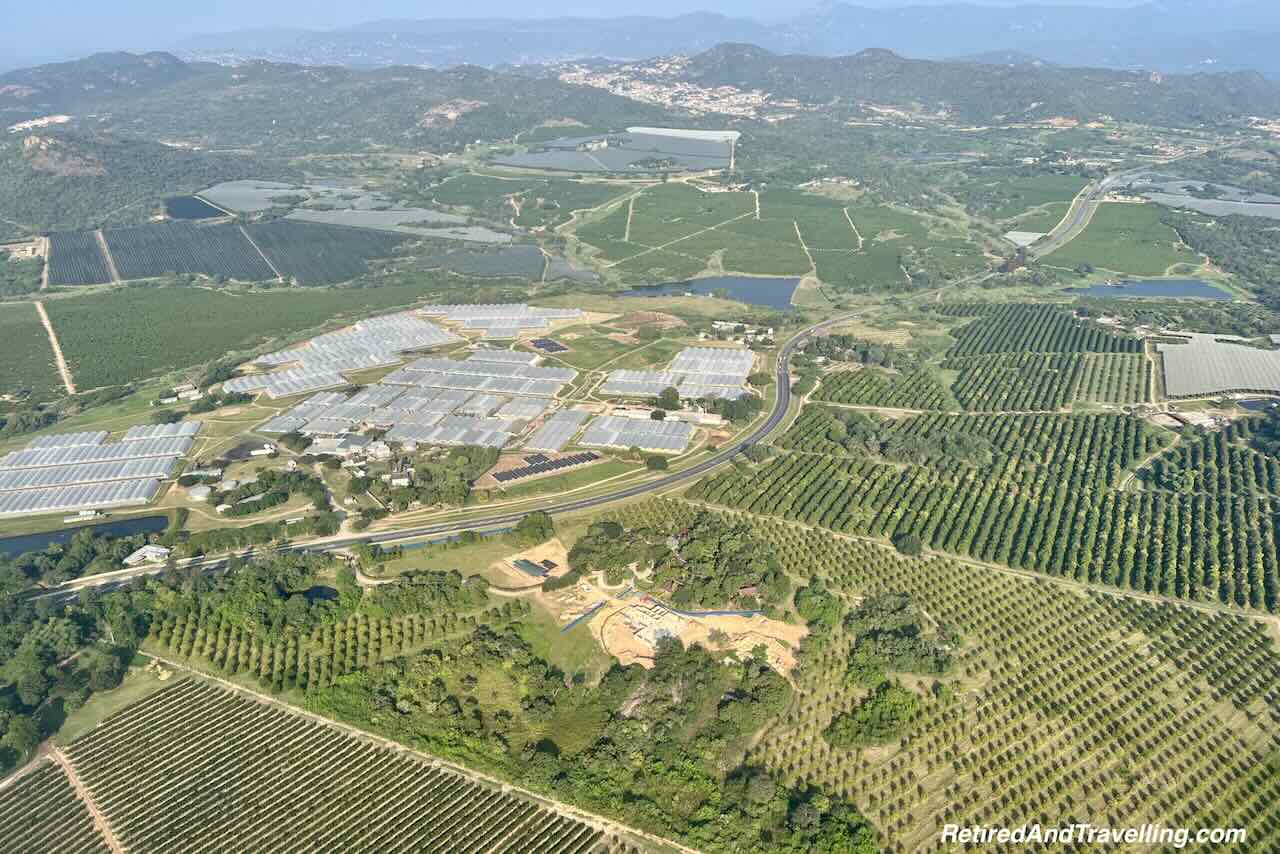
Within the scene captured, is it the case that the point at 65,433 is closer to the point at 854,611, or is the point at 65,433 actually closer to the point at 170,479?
the point at 170,479

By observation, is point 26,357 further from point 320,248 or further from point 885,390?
point 885,390

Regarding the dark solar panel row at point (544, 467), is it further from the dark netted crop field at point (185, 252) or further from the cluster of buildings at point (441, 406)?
the dark netted crop field at point (185, 252)

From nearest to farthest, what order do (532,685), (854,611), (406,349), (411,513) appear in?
(532,685)
(854,611)
(411,513)
(406,349)

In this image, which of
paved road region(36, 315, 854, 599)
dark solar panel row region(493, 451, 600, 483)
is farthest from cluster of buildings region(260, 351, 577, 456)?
paved road region(36, 315, 854, 599)

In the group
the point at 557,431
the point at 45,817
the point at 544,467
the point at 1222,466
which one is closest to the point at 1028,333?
the point at 1222,466

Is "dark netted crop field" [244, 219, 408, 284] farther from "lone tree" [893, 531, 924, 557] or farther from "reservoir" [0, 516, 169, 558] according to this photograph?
"lone tree" [893, 531, 924, 557]

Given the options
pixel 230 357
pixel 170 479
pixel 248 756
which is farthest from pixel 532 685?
pixel 230 357
